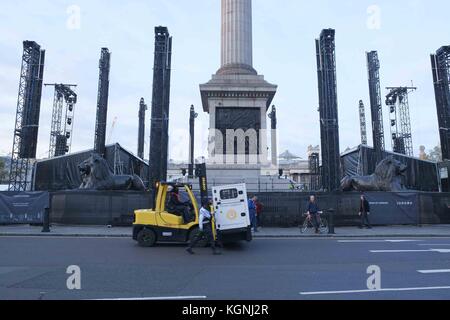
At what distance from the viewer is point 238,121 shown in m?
34.1

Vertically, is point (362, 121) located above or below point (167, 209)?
above

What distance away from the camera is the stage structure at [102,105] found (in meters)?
32.8

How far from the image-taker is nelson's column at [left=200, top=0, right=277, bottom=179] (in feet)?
109

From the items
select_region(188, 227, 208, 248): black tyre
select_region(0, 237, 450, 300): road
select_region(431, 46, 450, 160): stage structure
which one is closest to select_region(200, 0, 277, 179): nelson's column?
select_region(431, 46, 450, 160): stage structure

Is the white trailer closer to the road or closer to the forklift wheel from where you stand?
the road

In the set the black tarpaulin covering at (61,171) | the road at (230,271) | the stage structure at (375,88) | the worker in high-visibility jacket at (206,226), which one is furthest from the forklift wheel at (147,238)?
the stage structure at (375,88)

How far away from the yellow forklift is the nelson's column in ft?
58.1

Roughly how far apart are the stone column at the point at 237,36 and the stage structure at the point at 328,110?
9.52 meters

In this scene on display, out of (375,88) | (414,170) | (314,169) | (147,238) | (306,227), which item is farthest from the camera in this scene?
(314,169)

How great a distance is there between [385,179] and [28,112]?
27857 millimetres

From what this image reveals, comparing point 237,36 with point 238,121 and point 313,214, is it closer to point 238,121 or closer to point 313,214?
point 238,121

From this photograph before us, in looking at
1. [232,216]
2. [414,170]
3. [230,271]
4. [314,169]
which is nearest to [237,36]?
[314,169]
